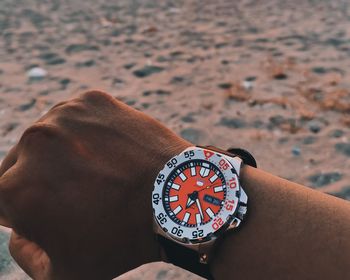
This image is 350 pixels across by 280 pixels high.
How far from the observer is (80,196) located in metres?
1.25

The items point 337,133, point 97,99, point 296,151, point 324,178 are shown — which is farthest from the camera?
point 337,133

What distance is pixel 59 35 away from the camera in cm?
475

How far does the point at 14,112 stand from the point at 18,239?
2.29 metres

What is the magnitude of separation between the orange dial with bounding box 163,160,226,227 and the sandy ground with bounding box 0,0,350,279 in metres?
1.19

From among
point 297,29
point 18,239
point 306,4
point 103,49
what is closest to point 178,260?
point 18,239

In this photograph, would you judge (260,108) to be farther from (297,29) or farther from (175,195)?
(175,195)

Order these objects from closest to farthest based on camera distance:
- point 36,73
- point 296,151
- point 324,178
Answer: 1. point 324,178
2. point 296,151
3. point 36,73

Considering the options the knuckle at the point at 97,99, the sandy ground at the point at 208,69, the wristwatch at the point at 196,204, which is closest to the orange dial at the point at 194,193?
the wristwatch at the point at 196,204

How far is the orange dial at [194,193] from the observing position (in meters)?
1.28

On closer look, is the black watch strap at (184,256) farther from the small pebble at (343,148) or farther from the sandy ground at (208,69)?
the small pebble at (343,148)

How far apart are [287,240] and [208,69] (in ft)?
9.76

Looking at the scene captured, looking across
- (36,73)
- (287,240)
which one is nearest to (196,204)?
(287,240)

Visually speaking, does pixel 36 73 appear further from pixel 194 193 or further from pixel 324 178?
pixel 194 193

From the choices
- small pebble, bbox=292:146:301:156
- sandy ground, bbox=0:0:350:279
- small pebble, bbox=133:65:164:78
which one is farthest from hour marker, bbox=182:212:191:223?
small pebble, bbox=133:65:164:78
